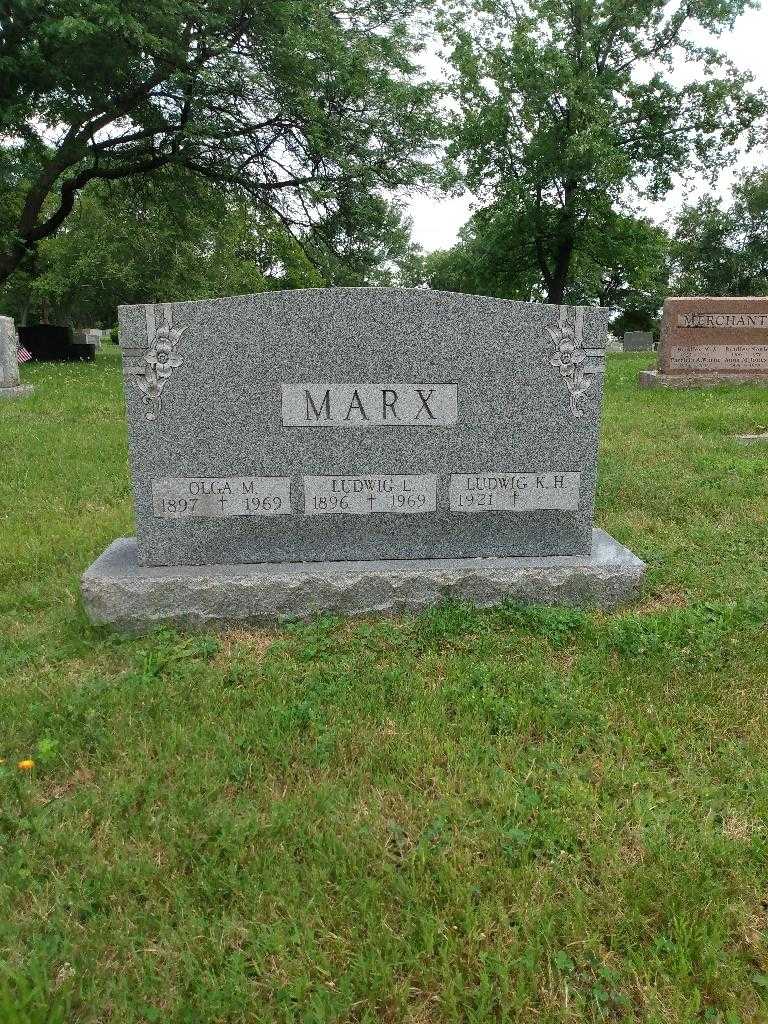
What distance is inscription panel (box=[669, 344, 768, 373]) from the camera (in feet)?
41.5

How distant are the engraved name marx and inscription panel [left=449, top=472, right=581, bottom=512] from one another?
0.37m

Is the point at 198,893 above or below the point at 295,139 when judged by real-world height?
below

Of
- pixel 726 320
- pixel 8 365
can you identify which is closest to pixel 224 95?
pixel 8 365

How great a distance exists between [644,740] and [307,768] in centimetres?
126

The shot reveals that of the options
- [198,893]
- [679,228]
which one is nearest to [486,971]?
[198,893]

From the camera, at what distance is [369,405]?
372 cm

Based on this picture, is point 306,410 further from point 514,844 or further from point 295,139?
point 295,139

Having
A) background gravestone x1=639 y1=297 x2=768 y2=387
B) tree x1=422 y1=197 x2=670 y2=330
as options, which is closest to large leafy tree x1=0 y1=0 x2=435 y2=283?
background gravestone x1=639 y1=297 x2=768 y2=387

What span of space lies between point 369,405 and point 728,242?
48396mm

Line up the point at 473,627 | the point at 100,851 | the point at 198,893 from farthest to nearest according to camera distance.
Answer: the point at 473,627 → the point at 100,851 → the point at 198,893

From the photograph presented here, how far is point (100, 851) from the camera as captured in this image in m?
2.08

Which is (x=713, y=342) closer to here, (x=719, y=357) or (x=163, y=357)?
(x=719, y=357)

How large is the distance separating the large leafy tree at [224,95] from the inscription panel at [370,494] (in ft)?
38.4

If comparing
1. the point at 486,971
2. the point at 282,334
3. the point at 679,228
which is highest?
the point at 679,228
